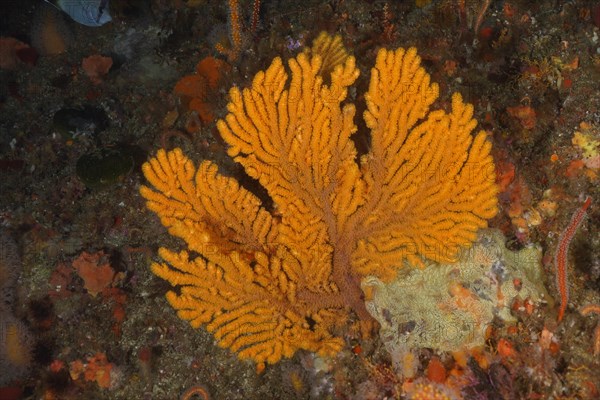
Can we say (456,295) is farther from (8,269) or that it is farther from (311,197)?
(8,269)

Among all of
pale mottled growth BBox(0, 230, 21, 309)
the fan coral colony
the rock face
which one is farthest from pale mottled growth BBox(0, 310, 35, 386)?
the rock face

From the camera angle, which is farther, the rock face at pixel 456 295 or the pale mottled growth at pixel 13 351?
the pale mottled growth at pixel 13 351

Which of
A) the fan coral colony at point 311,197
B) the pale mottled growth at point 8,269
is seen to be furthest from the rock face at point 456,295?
the pale mottled growth at point 8,269

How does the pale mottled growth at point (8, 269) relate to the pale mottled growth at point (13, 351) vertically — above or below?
above

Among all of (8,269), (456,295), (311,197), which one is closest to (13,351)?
(8,269)

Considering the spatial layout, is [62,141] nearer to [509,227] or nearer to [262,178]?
[262,178]

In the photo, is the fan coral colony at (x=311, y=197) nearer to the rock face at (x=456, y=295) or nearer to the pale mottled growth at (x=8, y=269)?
the rock face at (x=456, y=295)

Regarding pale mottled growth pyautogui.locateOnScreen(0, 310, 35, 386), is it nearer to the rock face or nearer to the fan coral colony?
the fan coral colony
